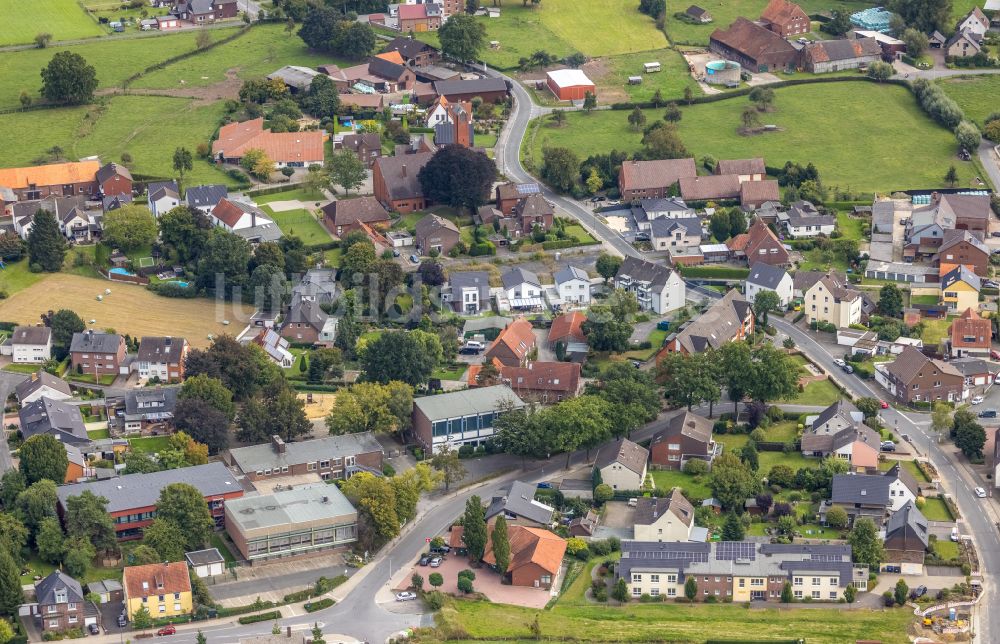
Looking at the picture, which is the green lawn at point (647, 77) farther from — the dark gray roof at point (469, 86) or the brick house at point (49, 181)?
the brick house at point (49, 181)

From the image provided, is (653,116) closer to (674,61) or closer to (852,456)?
(674,61)

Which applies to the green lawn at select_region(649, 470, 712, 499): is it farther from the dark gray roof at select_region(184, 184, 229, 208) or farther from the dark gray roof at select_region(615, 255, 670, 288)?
the dark gray roof at select_region(184, 184, 229, 208)

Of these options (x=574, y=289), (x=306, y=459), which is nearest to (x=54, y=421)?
(x=306, y=459)

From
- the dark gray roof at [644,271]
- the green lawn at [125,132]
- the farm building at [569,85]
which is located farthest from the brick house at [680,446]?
the farm building at [569,85]

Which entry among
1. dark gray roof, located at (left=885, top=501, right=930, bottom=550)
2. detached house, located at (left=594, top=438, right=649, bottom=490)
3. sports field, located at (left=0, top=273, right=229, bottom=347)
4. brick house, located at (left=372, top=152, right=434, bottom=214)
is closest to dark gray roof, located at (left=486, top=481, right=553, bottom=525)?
detached house, located at (left=594, top=438, right=649, bottom=490)

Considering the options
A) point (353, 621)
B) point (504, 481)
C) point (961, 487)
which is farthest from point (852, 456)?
point (353, 621)

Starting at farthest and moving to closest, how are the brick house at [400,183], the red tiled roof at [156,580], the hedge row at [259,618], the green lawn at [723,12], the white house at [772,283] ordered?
the green lawn at [723,12] < the brick house at [400,183] < the white house at [772,283] < the red tiled roof at [156,580] < the hedge row at [259,618]
